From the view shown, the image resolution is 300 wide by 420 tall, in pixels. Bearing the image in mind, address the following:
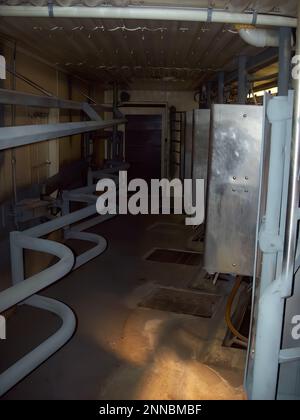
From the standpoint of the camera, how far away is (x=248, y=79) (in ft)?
15.5

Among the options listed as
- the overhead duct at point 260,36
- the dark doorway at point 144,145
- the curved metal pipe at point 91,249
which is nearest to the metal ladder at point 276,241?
the overhead duct at point 260,36

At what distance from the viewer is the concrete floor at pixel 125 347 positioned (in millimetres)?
2369

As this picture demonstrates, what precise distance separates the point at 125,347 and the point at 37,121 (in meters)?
3.58

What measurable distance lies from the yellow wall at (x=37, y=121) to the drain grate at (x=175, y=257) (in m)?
1.88

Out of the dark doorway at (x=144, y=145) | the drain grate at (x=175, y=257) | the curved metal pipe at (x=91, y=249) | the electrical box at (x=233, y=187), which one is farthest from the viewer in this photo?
the dark doorway at (x=144, y=145)

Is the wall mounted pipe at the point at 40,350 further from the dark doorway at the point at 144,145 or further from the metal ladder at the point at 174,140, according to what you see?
the dark doorway at the point at 144,145

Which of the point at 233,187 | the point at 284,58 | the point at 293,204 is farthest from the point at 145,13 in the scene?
the point at 293,204

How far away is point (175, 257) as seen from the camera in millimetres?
4805

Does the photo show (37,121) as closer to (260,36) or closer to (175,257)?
(175,257)

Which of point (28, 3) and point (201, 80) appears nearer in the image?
point (28, 3)

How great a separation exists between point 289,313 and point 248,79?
3582 mm

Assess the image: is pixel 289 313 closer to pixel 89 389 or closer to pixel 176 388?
pixel 176 388
